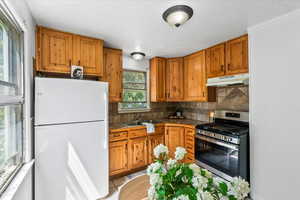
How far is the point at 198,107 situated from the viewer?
3.46m

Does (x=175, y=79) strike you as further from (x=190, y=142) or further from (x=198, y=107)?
(x=190, y=142)

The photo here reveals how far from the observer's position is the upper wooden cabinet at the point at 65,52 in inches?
76.2

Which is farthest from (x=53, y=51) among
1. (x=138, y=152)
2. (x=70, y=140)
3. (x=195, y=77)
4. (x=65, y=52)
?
(x=195, y=77)

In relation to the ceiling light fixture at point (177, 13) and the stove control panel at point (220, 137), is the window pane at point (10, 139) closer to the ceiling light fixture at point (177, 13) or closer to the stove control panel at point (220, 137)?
the ceiling light fixture at point (177, 13)

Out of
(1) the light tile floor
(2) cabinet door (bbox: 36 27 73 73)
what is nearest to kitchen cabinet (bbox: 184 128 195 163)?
(1) the light tile floor

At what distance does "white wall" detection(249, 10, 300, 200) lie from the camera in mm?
1598

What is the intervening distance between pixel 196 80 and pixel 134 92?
1457 mm

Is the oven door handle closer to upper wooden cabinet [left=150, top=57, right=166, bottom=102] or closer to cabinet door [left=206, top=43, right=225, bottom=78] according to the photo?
cabinet door [left=206, top=43, right=225, bottom=78]

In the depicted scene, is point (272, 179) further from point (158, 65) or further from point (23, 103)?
point (23, 103)

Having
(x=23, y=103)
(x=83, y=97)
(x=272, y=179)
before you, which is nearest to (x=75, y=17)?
(x=83, y=97)

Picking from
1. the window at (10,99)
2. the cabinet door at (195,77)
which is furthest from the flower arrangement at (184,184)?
the cabinet door at (195,77)

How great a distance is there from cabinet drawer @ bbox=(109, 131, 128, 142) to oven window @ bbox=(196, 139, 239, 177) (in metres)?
1.34

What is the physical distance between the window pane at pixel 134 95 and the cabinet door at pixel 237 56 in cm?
193

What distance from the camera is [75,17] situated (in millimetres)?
1711
